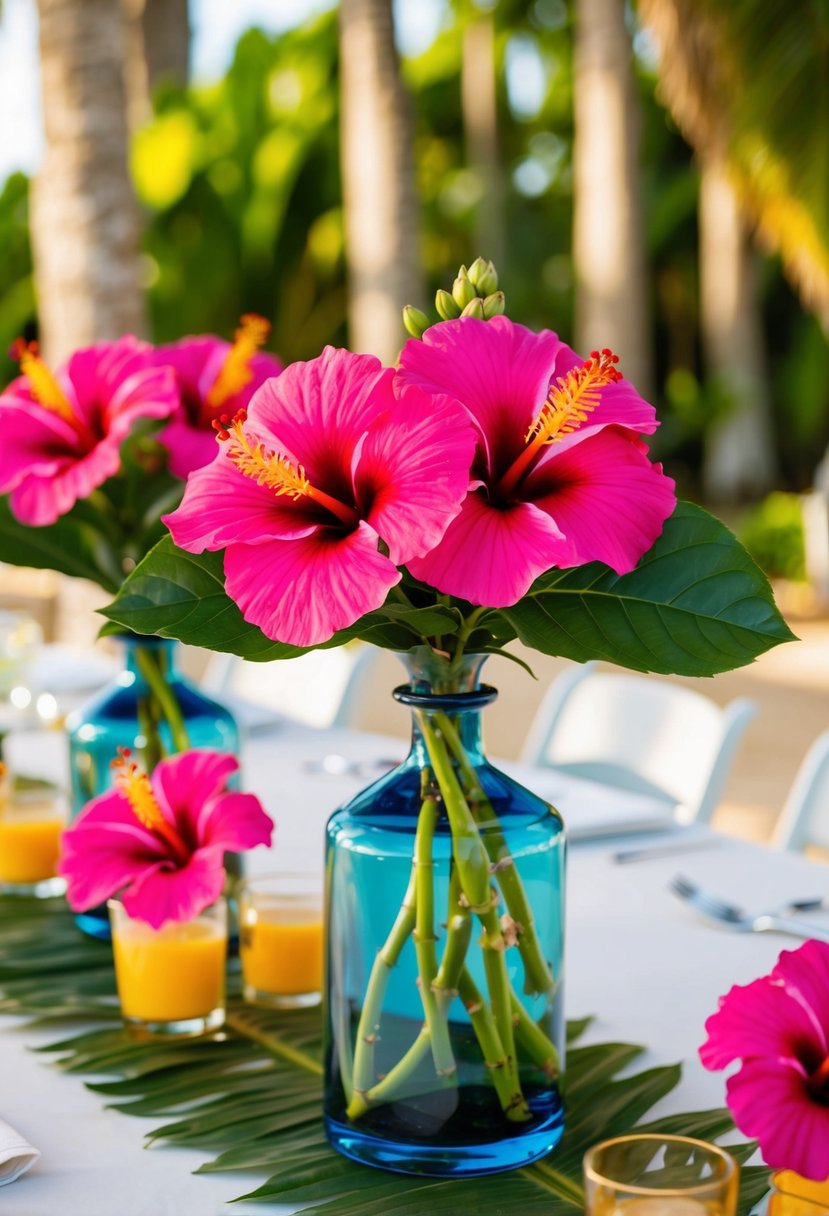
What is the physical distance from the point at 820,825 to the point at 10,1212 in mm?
1427

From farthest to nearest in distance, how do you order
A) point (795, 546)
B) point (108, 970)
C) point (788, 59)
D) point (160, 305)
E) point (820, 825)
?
point (160, 305) → point (795, 546) → point (788, 59) → point (820, 825) → point (108, 970)

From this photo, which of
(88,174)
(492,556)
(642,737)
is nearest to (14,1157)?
(492,556)

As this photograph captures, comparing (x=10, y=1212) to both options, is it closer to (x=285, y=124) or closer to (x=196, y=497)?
(x=196, y=497)

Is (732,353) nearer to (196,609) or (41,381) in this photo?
(41,381)

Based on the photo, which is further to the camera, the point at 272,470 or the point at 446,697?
the point at 446,697

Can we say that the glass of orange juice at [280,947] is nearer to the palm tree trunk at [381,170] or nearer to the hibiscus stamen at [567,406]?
the hibiscus stamen at [567,406]

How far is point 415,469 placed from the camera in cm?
86

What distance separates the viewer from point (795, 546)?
10453mm

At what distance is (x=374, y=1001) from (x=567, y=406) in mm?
410

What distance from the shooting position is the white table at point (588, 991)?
1002 millimetres

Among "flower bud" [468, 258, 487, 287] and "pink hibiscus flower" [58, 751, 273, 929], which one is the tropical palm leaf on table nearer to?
"pink hibiscus flower" [58, 751, 273, 929]

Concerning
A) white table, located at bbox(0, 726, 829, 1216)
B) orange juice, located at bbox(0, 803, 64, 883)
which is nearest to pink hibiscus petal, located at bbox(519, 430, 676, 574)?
white table, located at bbox(0, 726, 829, 1216)

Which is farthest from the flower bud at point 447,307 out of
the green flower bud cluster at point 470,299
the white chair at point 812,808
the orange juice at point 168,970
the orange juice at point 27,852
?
the white chair at point 812,808

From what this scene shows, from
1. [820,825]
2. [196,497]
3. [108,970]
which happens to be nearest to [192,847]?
[108,970]
